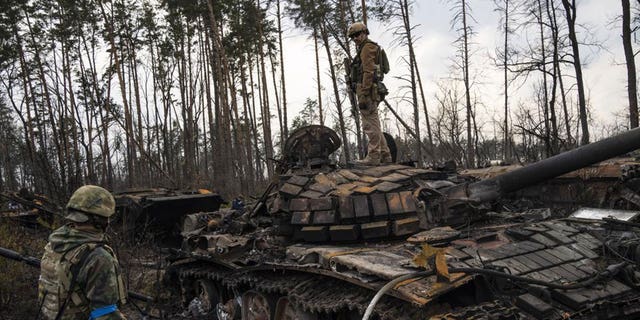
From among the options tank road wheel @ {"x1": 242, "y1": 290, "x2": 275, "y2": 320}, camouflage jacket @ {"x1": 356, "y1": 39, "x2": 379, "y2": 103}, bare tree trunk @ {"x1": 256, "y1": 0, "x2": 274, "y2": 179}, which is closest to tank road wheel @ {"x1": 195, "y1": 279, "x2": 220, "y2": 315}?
tank road wheel @ {"x1": 242, "y1": 290, "x2": 275, "y2": 320}

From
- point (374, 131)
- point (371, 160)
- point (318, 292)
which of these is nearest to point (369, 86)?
point (374, 131)

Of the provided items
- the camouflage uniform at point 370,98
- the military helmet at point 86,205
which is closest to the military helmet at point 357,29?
the camouflage uniform at point 370,98

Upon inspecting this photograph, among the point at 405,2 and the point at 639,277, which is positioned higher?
the point at 405,2

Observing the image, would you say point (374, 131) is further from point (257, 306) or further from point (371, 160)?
point (257, 306)

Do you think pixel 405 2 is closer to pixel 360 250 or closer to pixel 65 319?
pixel 360 250

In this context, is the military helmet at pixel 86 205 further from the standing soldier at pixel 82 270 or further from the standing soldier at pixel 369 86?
the standing soldier at pixel 369 86

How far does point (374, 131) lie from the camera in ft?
24.2

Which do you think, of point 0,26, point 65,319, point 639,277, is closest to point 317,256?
point 65,319

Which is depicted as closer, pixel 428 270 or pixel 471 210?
pixel 428 270

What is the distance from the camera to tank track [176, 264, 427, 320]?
13.3 feet

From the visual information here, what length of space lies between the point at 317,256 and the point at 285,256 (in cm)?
69

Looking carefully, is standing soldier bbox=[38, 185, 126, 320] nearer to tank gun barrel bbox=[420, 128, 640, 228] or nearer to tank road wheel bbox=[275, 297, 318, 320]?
tank road wheel bbox=[275, 297, 318, 320]

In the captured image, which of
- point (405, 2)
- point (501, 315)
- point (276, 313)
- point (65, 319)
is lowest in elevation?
point (276, 313)

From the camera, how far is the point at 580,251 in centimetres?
487
